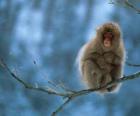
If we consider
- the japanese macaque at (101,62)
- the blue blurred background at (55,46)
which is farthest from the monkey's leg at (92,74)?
the blue blurred background at (55,46)

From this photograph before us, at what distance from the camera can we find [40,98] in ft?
52.4

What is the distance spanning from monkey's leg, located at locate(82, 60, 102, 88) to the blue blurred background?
30.9ft

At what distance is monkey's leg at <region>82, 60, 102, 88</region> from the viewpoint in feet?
14.3

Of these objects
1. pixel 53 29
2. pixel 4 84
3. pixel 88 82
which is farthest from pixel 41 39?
pixel 88 82

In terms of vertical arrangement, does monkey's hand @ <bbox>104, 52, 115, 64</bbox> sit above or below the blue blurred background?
above

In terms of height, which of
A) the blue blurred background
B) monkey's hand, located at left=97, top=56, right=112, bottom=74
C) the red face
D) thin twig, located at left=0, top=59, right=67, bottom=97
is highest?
the red face

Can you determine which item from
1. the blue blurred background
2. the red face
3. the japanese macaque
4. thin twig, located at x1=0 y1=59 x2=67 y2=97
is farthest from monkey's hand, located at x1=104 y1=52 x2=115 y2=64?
the blue blurred background

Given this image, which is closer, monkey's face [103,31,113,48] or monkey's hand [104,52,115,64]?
monkey's face [103,31,113,48]

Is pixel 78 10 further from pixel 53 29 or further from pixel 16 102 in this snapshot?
pixel 16 102

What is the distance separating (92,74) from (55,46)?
41.6ft

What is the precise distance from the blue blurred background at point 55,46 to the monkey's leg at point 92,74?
30.9 feet

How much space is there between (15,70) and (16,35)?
1392cm

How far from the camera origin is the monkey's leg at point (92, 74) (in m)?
4.34

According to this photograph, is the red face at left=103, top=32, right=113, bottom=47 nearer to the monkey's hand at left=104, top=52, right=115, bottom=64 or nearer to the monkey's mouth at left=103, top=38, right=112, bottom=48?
the monkey's mouth at left=103, top=38, right=112, bottom=48
